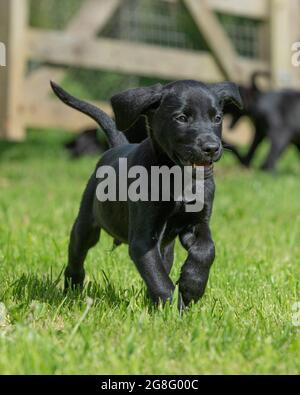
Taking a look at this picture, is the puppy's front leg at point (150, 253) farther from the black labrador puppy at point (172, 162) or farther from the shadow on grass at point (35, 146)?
the shadow on grass at point (35, 146)

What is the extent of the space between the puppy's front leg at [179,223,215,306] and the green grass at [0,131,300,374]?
81 mm

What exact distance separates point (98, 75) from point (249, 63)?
7.34 feet

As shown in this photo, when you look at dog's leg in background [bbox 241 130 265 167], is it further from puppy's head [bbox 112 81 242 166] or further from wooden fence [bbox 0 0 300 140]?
puppy's head [bbox 112 81 242 166]

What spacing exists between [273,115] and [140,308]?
22.2 ft

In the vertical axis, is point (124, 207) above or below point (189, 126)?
below

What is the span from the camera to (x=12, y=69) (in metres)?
9.81

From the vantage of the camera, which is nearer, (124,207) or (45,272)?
(124,207)

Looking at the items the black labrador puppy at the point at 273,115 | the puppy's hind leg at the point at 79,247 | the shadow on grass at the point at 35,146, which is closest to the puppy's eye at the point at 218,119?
the puppy's hind leg at the point at 79,247

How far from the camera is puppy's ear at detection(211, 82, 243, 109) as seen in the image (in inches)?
126

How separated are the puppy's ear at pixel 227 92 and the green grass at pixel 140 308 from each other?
2.64 ft

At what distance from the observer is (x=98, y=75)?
11.8 metres

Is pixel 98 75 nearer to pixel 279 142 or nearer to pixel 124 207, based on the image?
pixel 279 142

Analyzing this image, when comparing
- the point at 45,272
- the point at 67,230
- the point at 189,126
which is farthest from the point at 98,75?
the point at 189,126
